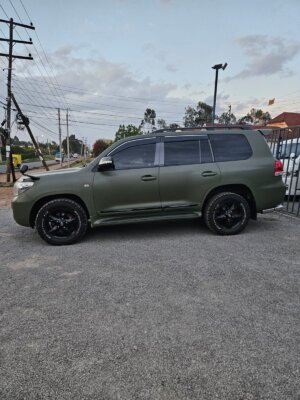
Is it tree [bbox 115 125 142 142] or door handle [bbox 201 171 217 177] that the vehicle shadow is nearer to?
door handle [bbox 201 171 217 177]

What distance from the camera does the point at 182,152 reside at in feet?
17.4

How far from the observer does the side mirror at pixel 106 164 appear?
4.98 meters

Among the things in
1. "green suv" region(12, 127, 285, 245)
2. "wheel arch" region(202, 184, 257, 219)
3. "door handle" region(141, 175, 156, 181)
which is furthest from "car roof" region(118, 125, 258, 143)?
"wheel arch" region(202, 184, 257, 219)

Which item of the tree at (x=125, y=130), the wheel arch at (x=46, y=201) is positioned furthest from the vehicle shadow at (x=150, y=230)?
the tree at (x=125, y=130)

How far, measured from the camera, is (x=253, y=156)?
535cm

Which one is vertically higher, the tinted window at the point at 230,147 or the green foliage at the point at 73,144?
the green foliage at the point at 73,144

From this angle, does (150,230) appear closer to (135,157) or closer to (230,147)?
(135,157)

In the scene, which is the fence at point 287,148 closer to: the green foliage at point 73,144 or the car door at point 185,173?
the car door at point 185,173

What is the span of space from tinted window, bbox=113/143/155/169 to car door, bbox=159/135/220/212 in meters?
0.23

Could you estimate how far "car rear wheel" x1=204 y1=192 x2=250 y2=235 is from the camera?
17.3 ft

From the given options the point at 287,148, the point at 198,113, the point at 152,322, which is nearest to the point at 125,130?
the point at 198,113

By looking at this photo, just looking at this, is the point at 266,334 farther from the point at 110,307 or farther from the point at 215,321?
the point at 110,307

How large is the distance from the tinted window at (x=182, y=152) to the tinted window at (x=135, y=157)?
0.28m

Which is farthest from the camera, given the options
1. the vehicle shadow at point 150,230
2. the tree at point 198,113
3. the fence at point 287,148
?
the tree at point 198,113
